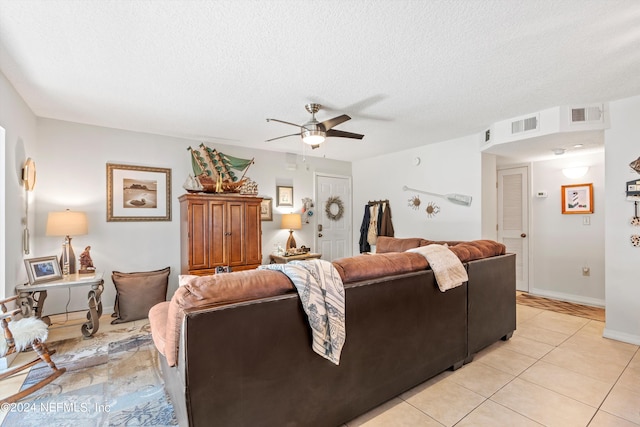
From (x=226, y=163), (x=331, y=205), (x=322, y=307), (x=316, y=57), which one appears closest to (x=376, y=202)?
(x=331, y=205)

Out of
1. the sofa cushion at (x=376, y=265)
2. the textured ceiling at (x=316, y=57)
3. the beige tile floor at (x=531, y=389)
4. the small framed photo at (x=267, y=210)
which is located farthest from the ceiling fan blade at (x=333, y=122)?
the small framed photo at (x=267, y=210)

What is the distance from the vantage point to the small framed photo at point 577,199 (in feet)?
13.9

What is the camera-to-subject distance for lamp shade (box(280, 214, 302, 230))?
509 centimetres

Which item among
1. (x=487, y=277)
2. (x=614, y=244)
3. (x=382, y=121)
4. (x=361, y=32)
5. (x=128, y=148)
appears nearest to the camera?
(x=361, y=32)

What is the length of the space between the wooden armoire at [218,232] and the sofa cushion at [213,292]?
8.69 feet

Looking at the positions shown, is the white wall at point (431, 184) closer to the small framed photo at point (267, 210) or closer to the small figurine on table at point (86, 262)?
the small framed photo at point (267, 210)

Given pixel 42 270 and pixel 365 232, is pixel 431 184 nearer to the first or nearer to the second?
pixel 365 232

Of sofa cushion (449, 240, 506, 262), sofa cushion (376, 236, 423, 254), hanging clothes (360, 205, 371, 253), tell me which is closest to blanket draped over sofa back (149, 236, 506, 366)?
sofa cushion (449, 240, 506, 262)

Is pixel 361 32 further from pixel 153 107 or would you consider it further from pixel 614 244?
pixel 614 244

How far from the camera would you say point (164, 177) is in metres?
4.29

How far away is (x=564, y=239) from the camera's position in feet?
14.8

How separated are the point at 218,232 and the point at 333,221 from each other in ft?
8.55

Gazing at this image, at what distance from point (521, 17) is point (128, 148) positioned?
4480mm

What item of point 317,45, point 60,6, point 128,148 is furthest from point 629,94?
point 128,148
